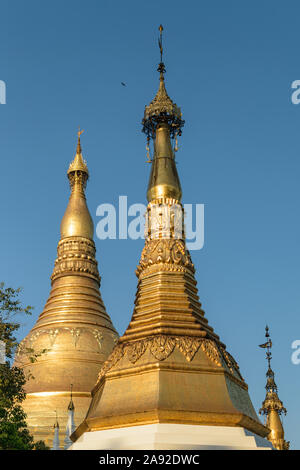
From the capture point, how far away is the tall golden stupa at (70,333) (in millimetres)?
25609

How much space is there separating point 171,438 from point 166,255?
6.12 meters

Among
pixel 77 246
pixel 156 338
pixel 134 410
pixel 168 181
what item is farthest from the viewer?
pixel 77 246

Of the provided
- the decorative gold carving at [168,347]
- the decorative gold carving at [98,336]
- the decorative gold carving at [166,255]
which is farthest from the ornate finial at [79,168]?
the decorative gold carving at [168,347]

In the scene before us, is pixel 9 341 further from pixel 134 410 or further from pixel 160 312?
pixel 160 312

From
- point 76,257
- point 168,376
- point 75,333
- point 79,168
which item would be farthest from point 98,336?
point 168,376

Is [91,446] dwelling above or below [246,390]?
below

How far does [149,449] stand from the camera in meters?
13.3

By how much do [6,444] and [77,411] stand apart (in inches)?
402

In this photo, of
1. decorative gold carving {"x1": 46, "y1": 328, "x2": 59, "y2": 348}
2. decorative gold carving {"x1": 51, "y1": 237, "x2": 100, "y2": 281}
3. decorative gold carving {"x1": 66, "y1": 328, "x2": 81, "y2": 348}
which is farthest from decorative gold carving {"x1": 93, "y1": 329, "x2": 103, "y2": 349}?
decorative gold carving {"x1": 51, "y1": 237, "x2": 100, "y2": 281}

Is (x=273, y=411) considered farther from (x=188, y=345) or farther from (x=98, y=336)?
(x=188, y=345)

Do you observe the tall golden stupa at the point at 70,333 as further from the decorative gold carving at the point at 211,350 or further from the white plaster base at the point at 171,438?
the decorative gold carving at the point at 211,350

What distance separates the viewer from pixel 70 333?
28266mm

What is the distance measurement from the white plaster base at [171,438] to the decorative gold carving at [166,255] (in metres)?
5.31
